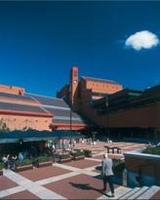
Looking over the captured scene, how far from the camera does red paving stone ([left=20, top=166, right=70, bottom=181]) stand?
16.6 m

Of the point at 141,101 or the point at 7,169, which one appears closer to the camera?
the point at 7,169

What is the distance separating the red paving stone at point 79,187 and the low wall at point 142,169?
1865 mm

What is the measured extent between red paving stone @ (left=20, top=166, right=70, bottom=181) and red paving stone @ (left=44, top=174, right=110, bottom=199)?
6.06 feet

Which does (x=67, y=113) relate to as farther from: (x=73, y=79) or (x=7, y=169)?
(x=7, y=169)

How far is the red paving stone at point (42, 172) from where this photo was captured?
16.6 m

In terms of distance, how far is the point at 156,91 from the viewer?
156ft

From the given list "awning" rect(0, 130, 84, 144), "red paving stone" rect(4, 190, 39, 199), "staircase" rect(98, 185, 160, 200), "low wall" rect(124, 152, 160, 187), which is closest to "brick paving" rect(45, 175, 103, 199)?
"staircase" rect(98, 185, 160, 200)

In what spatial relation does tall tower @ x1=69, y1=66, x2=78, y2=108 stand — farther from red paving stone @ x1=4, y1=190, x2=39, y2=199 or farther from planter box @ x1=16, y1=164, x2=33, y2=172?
red paving stone @ x1=4, y1=190, x2=39, y2=199

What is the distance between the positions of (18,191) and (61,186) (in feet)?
7.42

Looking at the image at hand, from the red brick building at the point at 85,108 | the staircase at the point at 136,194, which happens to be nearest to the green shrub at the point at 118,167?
the staircase at the point at 136,194

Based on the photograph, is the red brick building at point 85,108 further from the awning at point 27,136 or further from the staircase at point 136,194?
the staircase at point 136,194

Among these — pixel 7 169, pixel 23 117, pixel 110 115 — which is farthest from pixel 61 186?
pixel 110 115

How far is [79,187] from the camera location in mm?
13766

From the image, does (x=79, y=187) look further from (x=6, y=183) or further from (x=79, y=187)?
(x=6, y=183)
